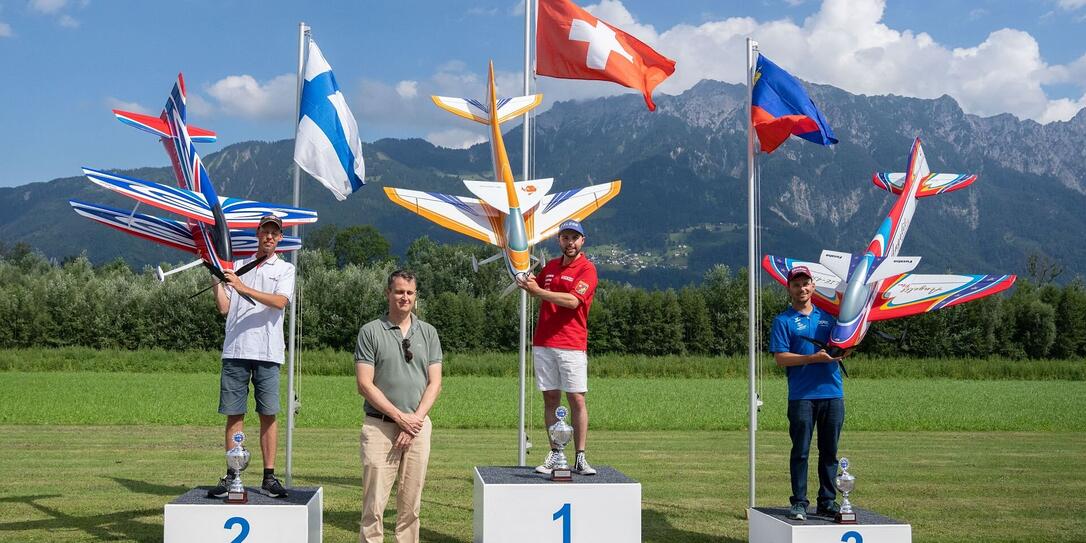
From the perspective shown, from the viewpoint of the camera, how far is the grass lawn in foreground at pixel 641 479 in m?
6.88

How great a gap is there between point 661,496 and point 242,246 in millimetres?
4324

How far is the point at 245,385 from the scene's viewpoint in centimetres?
618

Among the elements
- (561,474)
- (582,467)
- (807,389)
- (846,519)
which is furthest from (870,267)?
(561,474)

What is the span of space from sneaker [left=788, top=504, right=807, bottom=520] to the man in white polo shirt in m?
3.36

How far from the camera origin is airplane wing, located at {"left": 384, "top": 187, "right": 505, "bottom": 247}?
6.93 meters

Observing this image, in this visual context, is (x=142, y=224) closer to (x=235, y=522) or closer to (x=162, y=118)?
(x=162, y=118)

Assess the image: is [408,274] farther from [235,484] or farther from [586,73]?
[586,73]

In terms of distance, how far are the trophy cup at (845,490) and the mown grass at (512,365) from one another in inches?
1143

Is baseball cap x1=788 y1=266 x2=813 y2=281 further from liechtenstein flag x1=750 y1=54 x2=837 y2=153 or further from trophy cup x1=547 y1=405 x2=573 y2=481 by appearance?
trophy cup x1=547 y1=405 x2=573 y2=481

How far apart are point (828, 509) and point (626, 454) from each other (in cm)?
625

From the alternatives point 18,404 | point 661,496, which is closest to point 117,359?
point 18,404

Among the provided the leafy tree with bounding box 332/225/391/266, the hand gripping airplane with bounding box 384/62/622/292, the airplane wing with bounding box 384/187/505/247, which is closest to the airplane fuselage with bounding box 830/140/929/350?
the hand gripping airplane with bounding box 384/62/622/292

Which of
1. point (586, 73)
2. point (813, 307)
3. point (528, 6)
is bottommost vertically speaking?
point (813, 307)

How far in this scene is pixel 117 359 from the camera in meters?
35.2
